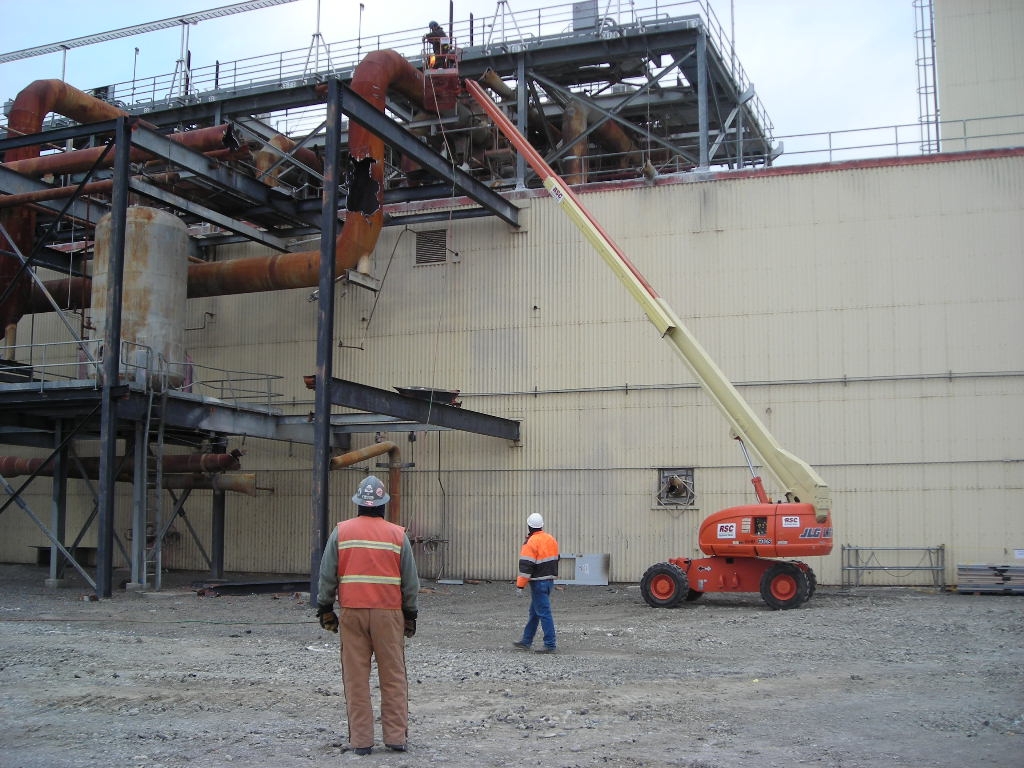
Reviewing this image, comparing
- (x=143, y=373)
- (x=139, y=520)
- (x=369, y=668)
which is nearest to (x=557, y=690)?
(x=369, y=668)

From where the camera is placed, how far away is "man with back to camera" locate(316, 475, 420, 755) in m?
6.73

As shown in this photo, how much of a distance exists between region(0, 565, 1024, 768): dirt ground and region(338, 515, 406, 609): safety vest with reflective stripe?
107 centimetres

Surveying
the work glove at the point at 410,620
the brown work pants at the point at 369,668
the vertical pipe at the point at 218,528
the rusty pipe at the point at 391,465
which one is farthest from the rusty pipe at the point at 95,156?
the brown work pants at the point at 369,668

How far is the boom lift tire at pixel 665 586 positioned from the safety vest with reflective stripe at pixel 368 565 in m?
10.8

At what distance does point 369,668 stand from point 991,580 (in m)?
16.2

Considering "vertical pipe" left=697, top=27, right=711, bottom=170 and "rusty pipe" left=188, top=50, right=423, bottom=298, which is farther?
"vertical pipe" left=697, top=27, right=711, bottom=170

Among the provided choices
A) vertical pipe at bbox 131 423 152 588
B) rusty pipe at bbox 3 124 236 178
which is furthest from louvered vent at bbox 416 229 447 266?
vertical pipe at bbox 131 423 152 588

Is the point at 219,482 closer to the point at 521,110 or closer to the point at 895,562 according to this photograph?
the point at 521,110

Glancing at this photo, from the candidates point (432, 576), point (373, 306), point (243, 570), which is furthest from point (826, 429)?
point (243, 570)

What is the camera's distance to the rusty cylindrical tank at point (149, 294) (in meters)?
20.5

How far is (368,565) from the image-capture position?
6.82 meters

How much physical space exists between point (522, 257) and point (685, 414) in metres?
5.64

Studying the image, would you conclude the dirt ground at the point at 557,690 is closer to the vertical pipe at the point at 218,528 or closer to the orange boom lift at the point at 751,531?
the orange boom lift at the point at 751,531

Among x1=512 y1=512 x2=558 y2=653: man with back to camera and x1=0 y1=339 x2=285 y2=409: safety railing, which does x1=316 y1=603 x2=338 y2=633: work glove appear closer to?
x1=512 y1=512 x2=558 y2=653: man with back to camera
